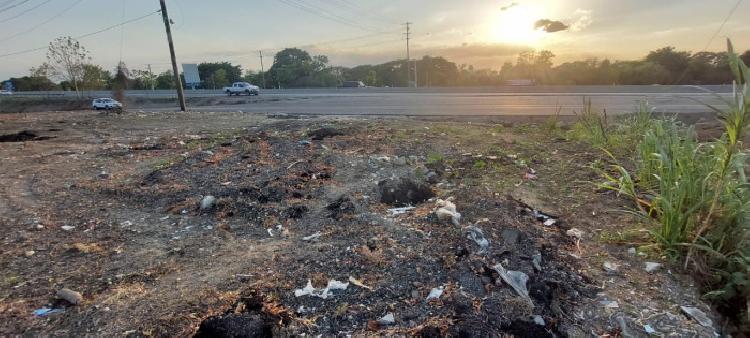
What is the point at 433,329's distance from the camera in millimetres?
1960

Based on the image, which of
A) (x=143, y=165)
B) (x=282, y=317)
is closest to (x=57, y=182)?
(x=143, y=165)

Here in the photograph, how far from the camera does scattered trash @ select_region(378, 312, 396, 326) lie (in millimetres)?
2037

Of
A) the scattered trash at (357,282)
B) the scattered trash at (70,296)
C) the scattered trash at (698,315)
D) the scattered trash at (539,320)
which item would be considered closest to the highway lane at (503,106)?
the scattered trash at (698,315)

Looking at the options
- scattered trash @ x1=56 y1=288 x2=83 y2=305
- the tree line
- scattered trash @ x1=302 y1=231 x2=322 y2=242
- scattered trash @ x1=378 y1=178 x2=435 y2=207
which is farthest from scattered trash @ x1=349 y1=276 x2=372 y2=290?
the tree line

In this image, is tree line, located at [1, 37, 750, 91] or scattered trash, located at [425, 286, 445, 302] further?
tree line, located at [1, 37, 750, 91]

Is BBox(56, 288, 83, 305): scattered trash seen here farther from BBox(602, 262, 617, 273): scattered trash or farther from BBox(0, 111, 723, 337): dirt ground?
BBox(602, 262, 617, 273): scattered trash

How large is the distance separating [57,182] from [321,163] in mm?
3330

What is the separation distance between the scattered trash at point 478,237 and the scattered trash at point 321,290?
98 cm

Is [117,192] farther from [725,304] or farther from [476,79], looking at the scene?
[476,79]

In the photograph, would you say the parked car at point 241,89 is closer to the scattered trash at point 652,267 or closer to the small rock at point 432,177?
the small rock at point 432,177

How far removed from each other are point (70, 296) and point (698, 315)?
353 centimetres

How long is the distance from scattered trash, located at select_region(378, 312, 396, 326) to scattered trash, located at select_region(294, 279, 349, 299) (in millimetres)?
363

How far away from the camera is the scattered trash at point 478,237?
8.92 ft

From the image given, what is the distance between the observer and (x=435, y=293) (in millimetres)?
2270
